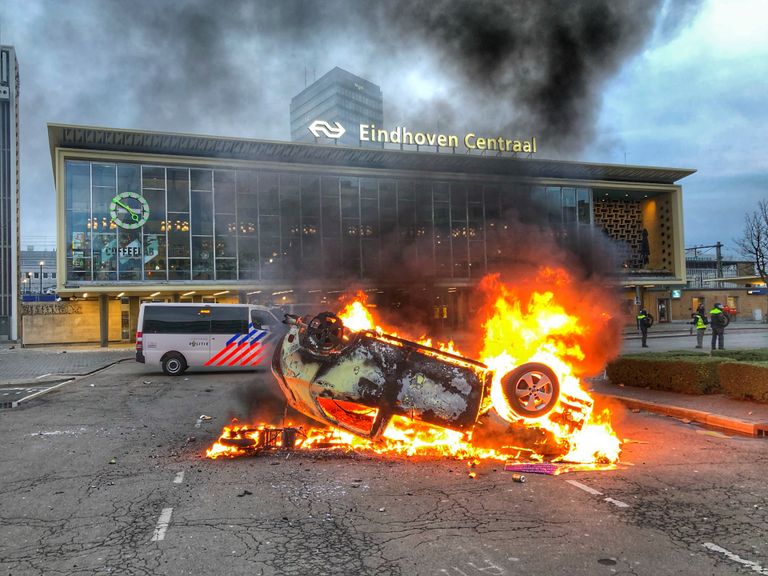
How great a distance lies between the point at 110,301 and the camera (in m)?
31.9

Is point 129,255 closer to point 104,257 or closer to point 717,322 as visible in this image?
point 104,257

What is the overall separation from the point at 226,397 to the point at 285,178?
13.7 m

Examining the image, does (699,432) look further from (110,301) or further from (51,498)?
(110,301)

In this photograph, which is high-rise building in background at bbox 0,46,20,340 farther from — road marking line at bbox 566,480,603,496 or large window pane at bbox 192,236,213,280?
road marking line at bbox 566,480,603,496

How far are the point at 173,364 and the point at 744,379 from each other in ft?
47.0

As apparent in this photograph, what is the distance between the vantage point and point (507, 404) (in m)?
6.14

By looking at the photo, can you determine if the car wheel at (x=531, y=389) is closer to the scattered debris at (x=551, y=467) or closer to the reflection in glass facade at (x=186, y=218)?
the scattered debris at (x=551, y=467)

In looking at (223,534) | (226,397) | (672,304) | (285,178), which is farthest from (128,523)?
(672,304)

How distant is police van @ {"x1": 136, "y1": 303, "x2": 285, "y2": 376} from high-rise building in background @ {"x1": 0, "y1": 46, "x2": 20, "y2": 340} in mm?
34929

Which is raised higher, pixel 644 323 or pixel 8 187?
pixel 8 187

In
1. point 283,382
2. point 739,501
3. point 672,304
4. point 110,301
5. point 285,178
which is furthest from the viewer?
point 672,304

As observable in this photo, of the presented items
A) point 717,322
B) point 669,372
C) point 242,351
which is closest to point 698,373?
point 669,372

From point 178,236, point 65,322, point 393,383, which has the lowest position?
point 393,383

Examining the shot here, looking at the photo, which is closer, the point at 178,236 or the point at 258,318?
the point at 258,318
